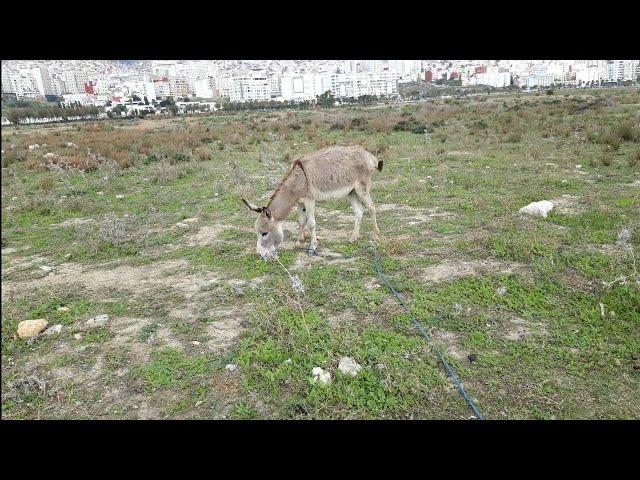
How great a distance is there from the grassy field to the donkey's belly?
939mm

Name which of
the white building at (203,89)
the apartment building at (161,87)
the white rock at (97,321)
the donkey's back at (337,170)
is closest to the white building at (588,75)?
the white building at (203,89)

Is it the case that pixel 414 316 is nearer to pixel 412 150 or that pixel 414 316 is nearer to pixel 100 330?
pixel 100 330

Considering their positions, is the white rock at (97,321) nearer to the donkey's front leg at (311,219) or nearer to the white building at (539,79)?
the donkey's front leg at (311,219)

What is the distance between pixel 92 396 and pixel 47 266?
14.8ft

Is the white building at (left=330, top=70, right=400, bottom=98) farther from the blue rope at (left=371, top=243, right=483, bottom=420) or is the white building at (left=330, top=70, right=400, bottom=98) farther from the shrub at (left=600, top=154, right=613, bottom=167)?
the blue rope at (left=371, top=243, right=483, bottom=420)

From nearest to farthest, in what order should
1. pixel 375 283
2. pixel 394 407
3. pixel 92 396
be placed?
pixel 394 407 → pixel 92 396 → pixel 375 283

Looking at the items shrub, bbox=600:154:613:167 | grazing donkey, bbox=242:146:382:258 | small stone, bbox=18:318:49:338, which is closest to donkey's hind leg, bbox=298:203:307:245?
grazing donkey, bbox=242:146:382:258

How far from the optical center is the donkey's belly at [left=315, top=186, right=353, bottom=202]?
7.95 m

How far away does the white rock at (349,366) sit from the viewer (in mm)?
4402

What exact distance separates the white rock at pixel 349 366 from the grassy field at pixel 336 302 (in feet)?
0.29

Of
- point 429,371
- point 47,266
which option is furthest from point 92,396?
point 47,266

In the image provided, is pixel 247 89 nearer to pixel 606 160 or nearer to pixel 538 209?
pixel 606 160

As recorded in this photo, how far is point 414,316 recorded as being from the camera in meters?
5.45

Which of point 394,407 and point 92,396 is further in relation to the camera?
point 92,396
